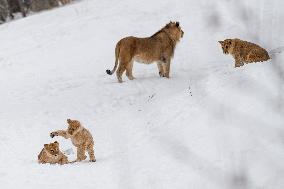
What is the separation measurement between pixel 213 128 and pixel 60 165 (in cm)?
272

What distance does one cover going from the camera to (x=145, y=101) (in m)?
13.0

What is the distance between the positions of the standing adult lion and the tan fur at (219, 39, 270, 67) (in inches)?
79.0

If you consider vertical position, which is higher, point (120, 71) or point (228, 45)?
point (228, 45)

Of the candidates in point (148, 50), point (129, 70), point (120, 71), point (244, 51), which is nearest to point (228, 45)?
point (244, 51)

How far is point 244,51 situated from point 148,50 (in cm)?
287

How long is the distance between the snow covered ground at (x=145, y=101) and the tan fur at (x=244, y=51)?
33 centimetres

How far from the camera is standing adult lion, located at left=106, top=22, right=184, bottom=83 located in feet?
46.7

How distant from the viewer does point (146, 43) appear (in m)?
14.5

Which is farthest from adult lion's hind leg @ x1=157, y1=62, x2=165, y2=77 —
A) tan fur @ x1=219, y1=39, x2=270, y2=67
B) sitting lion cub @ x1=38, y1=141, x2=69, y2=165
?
sitting lion cub @ x1=38, y1=141, x2=69, y2=165

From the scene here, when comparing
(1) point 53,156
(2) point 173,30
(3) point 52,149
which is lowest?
(1) point 53,156

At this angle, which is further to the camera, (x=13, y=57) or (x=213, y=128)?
(x=13, y=57)

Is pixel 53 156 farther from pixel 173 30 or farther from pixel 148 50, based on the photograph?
pixel 173 30

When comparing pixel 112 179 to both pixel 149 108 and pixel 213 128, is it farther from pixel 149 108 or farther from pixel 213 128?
pixel 149 108

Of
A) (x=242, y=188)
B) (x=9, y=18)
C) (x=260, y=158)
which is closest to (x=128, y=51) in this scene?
(x=260, y=158)
